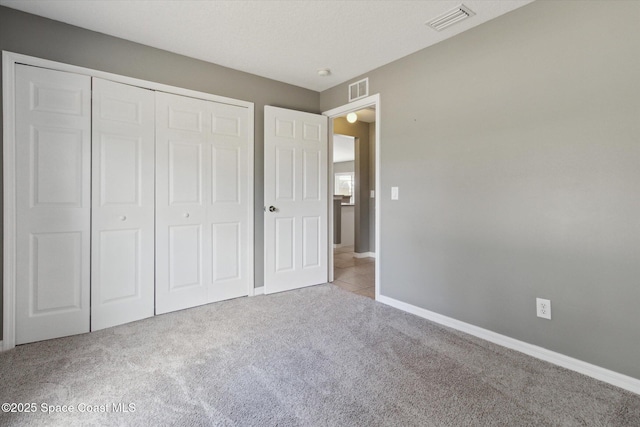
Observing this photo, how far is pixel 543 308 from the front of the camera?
2.04 metres

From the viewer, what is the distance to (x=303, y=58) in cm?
294

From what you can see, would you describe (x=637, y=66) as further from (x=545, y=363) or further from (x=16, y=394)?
(x=16, y=394)

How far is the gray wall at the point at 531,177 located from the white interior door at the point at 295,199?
3.75 feet

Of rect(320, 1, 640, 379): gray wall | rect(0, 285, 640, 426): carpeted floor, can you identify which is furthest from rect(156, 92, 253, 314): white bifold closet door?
rect(320, 1, 640, 379): gray wall

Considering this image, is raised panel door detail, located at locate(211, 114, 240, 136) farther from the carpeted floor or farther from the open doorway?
the carpeted floor

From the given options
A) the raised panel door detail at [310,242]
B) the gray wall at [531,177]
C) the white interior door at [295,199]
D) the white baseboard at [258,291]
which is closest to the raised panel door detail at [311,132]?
the white interior door at [295,199]

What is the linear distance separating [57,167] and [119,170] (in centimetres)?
40

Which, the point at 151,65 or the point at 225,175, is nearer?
Answer: the point at 151,65

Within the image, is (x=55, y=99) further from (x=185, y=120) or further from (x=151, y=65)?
(x=185, y=120)

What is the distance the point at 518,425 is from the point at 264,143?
10.2ft

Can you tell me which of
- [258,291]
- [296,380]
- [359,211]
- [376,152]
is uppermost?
[376,152]

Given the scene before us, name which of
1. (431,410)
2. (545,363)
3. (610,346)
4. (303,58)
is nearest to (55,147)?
(303,58)

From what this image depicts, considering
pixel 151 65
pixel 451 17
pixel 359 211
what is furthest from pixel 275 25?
pixel 359 211

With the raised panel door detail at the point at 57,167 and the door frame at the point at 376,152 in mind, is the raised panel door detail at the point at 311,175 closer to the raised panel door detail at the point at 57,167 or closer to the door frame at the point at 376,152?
the door frame at the point at 376,152
